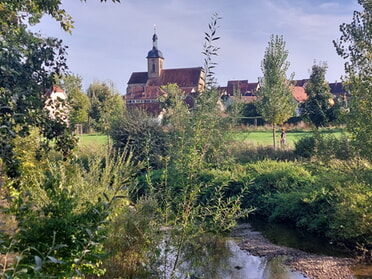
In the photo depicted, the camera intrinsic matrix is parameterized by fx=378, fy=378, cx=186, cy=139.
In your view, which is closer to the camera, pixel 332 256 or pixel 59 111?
pixel 59 111

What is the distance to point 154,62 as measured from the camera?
263 ft

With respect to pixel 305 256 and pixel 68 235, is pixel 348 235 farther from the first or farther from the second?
pixel 68 235

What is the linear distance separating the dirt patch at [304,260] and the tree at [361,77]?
7.38 ft

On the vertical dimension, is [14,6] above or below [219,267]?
above

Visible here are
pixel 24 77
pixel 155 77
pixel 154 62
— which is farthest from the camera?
pixel 154 62

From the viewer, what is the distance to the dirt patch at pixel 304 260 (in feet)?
23.4

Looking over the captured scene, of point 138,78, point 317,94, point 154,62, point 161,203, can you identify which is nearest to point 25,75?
point 161,203

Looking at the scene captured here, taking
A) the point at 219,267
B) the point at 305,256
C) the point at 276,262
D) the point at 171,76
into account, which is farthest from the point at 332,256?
the point at 171,76

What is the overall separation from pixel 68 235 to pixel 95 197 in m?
2.21

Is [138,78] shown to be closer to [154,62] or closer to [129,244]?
[154,62]

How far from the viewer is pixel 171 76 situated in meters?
76.7

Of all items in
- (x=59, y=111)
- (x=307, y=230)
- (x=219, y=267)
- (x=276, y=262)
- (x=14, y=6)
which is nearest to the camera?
(x=14, y=6)

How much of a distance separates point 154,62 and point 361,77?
75332mm

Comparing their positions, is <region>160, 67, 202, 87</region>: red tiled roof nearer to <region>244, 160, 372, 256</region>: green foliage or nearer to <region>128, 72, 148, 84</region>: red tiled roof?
<region>128, 72, 148, 84</region>: red tiled roof
